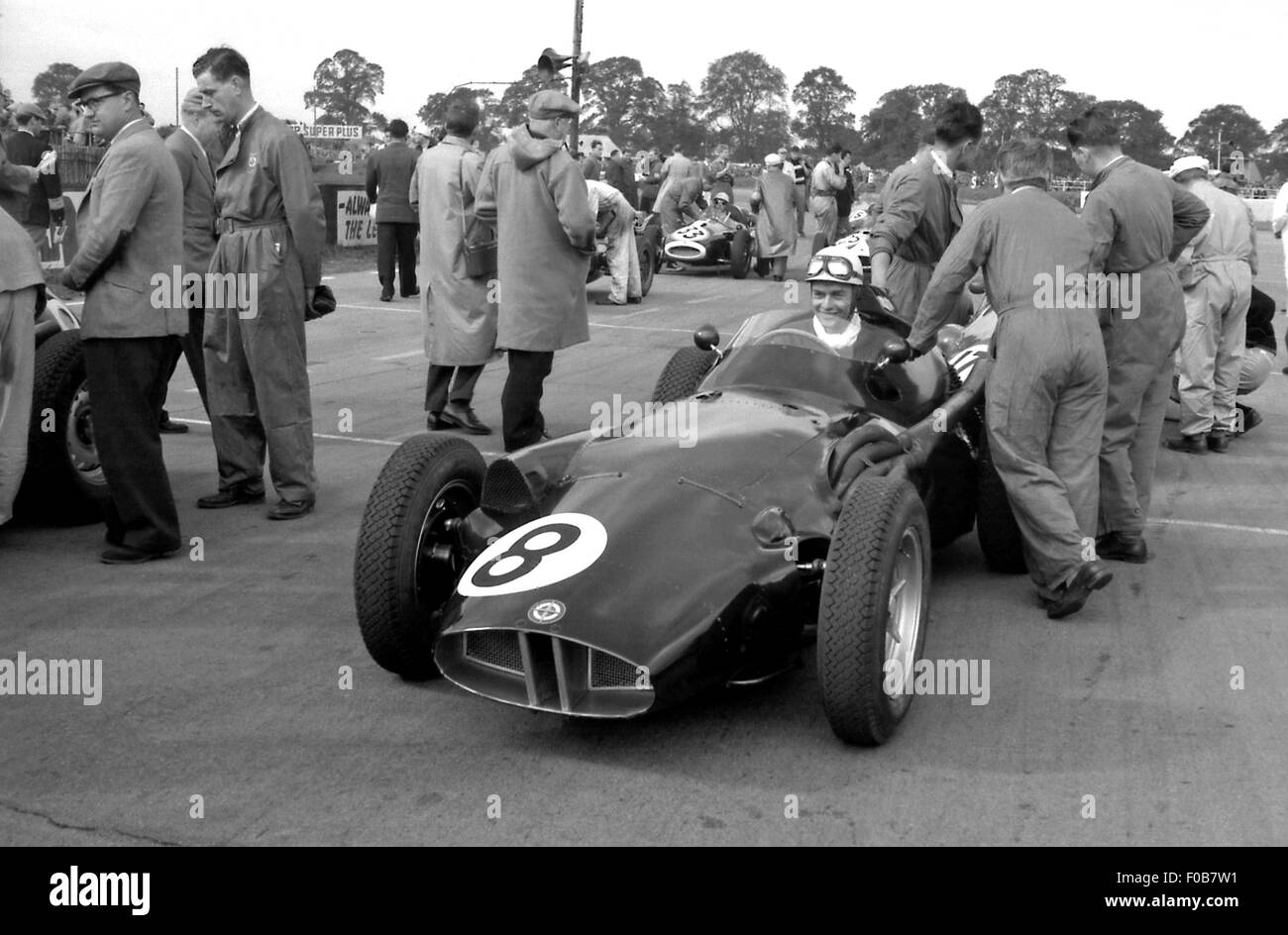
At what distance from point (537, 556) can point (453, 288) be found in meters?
4.97

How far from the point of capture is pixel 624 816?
3.85 meters

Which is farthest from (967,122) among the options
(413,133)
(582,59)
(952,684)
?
(582,59)

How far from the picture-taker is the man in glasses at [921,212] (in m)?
7.66

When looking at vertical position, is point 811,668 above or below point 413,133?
below

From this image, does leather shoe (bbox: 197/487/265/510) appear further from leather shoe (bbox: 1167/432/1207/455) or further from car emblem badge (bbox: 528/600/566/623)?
leather shoe (bbox: 1167/432/1207/455)

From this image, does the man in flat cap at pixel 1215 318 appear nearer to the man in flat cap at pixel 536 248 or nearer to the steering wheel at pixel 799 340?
the man in flat cap at pixel 536 248

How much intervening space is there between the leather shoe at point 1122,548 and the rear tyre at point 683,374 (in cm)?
210

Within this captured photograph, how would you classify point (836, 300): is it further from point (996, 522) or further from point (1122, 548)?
point (1122, 548)

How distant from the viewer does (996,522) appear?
627 centimetres

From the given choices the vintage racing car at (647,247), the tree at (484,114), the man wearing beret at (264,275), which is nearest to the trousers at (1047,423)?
the man wearing beret at (264,275)

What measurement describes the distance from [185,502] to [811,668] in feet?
12.3

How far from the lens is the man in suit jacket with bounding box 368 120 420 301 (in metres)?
16.5

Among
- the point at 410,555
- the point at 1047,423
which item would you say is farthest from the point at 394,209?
the point at 410,555

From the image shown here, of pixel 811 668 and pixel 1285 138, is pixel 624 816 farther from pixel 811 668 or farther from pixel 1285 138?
pixel 1285 138
